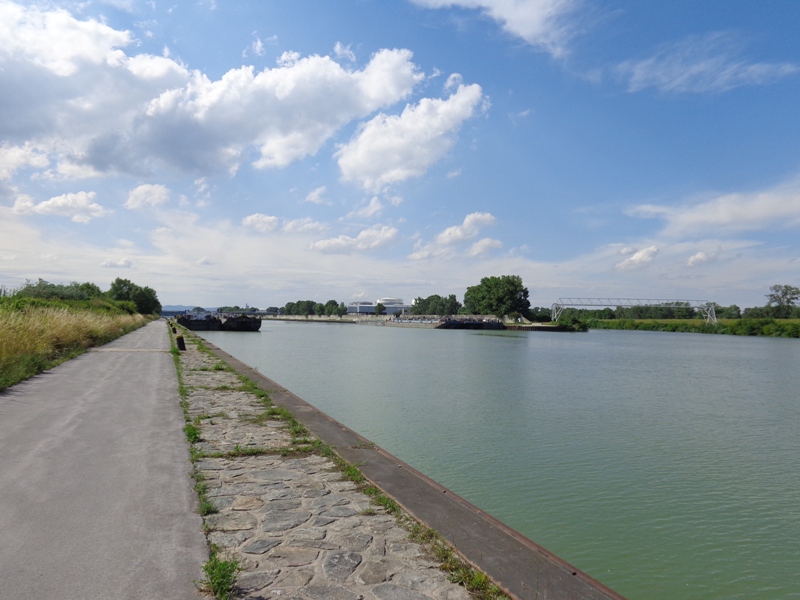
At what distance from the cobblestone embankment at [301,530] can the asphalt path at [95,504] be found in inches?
11.0

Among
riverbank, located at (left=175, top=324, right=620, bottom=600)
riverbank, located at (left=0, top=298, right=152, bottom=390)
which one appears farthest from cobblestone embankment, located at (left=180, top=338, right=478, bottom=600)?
riverbank, located at (left=0, top=298, right=152, bottom=390)

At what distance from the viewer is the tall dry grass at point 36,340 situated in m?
12.2

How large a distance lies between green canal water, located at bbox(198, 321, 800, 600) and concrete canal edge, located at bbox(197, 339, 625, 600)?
158 centimetres

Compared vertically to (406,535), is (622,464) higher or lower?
lower

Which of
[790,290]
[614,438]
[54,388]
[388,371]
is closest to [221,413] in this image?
[54,388]

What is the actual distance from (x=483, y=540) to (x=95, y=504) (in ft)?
10.6

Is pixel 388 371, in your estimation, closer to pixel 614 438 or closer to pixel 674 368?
pixel 614 438

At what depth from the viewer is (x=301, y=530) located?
423cm

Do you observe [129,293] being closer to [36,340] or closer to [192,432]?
[36,340]

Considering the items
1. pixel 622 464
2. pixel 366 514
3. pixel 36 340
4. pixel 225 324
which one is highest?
pixel 36 340

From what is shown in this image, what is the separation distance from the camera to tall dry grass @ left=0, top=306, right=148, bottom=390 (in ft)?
39.9

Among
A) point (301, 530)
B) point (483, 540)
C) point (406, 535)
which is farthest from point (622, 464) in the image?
point (301, 530)

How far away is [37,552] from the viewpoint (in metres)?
3.59

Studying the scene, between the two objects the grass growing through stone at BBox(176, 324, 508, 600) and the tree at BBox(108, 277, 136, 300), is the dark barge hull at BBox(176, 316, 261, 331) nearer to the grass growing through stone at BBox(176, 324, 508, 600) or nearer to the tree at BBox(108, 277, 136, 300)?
the tree at BBox(108, 277, 136, 300)
